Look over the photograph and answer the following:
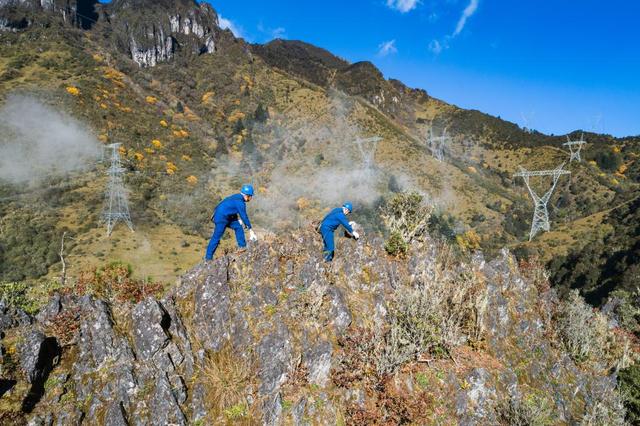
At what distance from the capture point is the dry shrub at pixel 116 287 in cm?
1076

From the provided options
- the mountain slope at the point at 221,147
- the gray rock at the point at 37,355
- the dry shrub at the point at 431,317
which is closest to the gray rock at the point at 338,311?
the dry shrub at the point at 431,317

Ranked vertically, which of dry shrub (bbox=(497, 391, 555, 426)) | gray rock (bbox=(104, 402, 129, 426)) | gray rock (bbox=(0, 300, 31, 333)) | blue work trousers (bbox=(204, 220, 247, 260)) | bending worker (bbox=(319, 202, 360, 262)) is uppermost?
bending worker (bbox=(319, 202, 360, 262))

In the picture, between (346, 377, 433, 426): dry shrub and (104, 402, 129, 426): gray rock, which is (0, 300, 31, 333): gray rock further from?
(346, 377, 433, 426): dry shrub

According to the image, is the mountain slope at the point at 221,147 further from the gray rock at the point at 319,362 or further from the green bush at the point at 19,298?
the gray rock at the point at 319,362

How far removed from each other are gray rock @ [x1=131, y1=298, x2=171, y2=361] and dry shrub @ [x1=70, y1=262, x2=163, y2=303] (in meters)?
1.48

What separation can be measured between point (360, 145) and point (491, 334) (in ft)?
265

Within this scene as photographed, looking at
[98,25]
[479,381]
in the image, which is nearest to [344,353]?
[479,381]

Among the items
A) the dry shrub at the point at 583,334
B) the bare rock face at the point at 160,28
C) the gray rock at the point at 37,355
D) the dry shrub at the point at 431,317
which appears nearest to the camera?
the gray rock at the point at 37,355

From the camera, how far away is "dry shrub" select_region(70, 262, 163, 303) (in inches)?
424

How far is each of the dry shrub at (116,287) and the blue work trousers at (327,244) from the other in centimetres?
484

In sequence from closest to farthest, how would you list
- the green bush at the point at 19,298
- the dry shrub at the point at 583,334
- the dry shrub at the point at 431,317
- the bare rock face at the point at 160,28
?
1. the dry shrub at the point at 431,317
2. the green bush at the point at 19,298
3. the dry shrub at the point at 583,334
4. the bare rock face at the point at 160,28

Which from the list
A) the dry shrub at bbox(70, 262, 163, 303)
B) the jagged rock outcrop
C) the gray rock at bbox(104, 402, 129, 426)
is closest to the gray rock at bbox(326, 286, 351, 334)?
the gray rock at bbox(104, 402, 129, 426)

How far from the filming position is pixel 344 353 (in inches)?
339

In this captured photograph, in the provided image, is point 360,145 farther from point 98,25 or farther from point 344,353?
point 98,25
